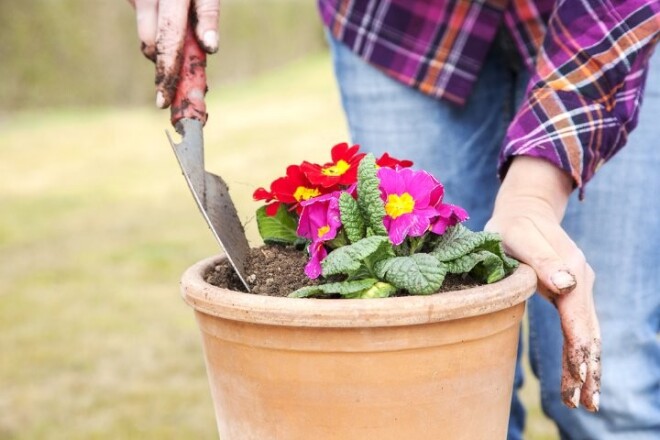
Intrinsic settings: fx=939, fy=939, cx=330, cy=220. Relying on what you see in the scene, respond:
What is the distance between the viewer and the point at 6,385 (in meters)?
3.18

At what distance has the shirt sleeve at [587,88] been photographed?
1313mm

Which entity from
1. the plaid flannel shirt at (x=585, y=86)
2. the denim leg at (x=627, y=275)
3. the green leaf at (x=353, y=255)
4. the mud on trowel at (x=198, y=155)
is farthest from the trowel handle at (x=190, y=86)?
the denim leg at (x=627, y=275)

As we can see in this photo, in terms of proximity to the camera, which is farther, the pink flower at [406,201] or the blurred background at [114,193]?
the blurred background at [114,193]

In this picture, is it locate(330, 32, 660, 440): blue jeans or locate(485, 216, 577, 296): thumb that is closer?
locate(485, 216, 577, 296): thumb

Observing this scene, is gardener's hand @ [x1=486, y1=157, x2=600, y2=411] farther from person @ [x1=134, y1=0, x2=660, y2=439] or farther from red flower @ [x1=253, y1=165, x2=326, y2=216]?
red flower @ [x1=253, y1=165, x2=326, y2=216]

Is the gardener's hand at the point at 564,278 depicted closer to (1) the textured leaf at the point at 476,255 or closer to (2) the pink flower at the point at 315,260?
(1) the textured leaf at the point at 476,255

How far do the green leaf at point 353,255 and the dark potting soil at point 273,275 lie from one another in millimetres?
64

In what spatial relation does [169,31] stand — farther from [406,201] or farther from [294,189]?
[406,201]

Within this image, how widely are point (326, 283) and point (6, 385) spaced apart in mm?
2317

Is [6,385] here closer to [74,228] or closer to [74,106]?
[74,228]

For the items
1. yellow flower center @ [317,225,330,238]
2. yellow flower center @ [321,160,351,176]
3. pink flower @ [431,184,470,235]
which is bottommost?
yellow flower center @ [317,225,330,238]

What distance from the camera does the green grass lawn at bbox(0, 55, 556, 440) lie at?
9.82 feet

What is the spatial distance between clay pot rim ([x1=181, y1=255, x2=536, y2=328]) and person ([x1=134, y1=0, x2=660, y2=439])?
0.30 m

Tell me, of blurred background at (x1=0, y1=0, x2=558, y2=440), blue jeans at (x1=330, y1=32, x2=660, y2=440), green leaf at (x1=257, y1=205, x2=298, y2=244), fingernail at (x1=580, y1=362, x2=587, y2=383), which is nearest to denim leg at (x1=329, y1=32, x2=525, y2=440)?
blue jeans at (x1=330, y1=32, x2=660, y2=440)
